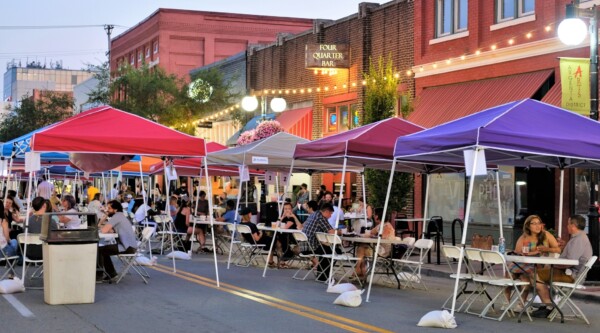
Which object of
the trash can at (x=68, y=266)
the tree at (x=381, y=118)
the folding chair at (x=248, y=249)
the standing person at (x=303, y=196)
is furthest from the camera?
the standing person at (x=303, y=196)

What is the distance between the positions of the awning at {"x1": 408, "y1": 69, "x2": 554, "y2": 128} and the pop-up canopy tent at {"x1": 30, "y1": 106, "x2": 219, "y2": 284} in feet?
33.2

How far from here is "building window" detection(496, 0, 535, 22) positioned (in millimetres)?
24391

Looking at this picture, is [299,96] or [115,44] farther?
[115,44]

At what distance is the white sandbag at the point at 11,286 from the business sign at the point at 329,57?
19.6 metres

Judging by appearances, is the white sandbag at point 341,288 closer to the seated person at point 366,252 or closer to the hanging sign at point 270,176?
the seated person at point 366,252

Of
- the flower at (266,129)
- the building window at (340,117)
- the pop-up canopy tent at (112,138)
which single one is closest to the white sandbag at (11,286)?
the pop-up canopy tent at (112,138)

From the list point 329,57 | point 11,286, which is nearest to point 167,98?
point 329,57

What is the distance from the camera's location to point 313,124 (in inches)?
1435

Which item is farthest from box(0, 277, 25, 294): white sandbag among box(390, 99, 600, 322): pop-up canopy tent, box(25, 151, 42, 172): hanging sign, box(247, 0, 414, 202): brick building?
box(247, 0, 414, 202): brick building

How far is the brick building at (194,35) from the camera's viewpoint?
58719 millimetres

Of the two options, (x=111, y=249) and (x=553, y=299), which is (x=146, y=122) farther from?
(x=553, y=299)

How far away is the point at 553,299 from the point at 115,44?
60807 millimetres

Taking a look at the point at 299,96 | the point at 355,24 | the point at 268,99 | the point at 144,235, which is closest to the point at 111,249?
the point at 144,235

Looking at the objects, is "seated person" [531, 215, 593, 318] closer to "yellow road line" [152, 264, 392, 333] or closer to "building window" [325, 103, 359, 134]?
"yellow road line" [152, 264, 392, 333]
